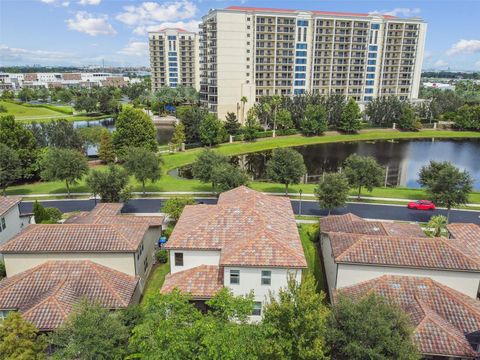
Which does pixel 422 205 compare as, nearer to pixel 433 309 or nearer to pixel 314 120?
pixel 433 309

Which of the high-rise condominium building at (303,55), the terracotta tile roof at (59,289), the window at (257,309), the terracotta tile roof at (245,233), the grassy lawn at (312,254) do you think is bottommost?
the grassy lawn at (312,254)

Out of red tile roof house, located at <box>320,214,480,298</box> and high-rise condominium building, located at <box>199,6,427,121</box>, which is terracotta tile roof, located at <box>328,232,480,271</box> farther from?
high-rise condominium building, located at <box>199,6,427,121</box>

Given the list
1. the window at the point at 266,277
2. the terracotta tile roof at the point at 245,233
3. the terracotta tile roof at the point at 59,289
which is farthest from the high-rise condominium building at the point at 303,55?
the window at the point at 266,277

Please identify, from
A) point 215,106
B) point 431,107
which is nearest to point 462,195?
point 215,106

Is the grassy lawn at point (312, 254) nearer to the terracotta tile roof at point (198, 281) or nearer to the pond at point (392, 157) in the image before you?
the terracotta tile roof at point (198, 281)

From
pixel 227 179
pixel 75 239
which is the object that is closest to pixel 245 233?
pixel 75 239

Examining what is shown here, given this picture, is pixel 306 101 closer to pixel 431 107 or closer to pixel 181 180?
pixel 431 107
